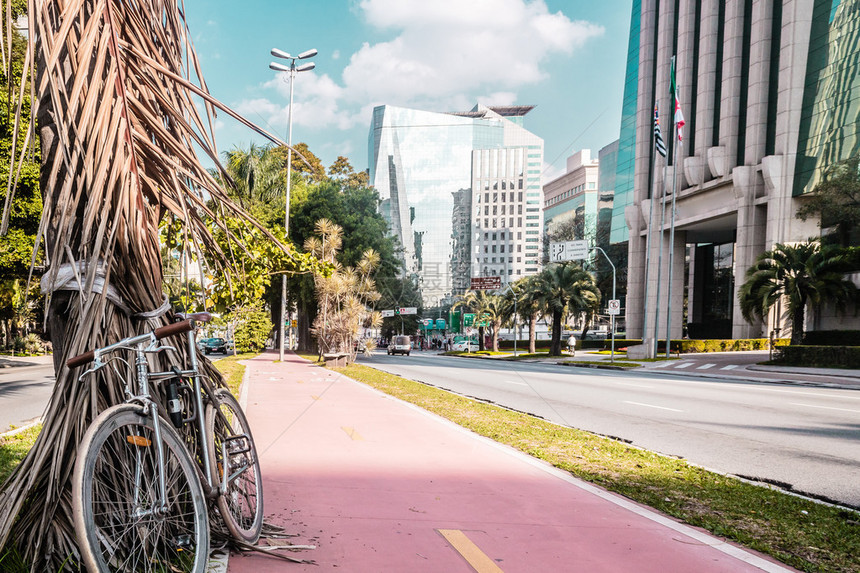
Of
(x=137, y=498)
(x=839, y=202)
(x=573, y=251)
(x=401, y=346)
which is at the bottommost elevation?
(x=401, y=346)

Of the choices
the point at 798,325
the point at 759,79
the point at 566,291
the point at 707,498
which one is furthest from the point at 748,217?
the point at 707,498

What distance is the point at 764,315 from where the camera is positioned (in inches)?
1383

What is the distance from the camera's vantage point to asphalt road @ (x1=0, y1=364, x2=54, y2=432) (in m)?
10.6

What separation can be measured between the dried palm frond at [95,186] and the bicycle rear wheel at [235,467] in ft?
1.90

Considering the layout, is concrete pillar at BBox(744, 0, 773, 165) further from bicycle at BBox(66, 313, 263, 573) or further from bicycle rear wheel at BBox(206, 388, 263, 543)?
bicycle at BBox(66, 313, 263, 573)

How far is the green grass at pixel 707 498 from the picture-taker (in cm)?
455

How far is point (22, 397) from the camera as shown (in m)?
13.9

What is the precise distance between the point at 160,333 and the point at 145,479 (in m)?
0.62

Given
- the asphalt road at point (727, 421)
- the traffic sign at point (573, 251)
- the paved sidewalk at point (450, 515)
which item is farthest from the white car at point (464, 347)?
the paved sidewalk at point (450, 515)

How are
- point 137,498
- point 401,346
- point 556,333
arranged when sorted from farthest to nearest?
point 401,346
point 556,333
point 137,498

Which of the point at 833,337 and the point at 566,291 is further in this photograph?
the point at 566,291

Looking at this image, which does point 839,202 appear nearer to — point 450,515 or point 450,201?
point 450,515

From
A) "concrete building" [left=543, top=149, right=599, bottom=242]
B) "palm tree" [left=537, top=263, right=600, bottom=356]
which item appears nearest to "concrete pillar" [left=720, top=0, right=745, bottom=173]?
"palm tree" [left=537, top=263, right=600, bottom=356]

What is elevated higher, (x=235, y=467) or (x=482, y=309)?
(x=482, y=309)
